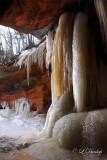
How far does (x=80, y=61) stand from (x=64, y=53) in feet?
1.87

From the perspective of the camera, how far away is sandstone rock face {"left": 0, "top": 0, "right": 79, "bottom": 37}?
2498 millimetres

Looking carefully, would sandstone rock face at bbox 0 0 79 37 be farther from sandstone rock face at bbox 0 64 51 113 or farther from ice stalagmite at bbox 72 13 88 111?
sandstone rock face at bbox 0 64 51 113

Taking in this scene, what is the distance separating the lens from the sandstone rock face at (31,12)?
250 cm

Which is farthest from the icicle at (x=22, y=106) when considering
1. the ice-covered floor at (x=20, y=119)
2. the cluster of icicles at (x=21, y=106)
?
the ice-covered floor at (x=20, y=119)

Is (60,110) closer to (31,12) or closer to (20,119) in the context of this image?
(31,12)

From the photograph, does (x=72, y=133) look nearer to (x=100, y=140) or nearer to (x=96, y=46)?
(x=100, y=140)

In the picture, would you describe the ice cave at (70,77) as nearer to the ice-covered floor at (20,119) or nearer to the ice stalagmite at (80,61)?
the ice stalagmite at (80,61)

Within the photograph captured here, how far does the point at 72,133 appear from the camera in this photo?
218cm

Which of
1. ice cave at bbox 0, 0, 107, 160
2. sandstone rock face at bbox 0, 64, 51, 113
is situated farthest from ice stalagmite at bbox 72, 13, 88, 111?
sandstone rock face at bbox 0, 64, 51, 113

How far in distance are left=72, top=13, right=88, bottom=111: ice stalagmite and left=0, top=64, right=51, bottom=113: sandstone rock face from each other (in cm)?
309

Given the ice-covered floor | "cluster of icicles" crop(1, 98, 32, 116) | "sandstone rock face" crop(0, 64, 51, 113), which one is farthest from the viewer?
"cluster of icicles" crop(1, 98, 32, 116)

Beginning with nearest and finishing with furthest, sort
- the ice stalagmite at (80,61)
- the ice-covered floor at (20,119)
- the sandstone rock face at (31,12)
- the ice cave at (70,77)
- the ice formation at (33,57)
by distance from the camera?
1. the ice cave at (70,77)
2. the sandstone rock face at (31,12)
3. the ice stalagmite at (80,61)
4. the ice formation at (33,57)
5. the ice-covered floor at (20,119)

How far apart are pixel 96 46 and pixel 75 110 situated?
1629 mm

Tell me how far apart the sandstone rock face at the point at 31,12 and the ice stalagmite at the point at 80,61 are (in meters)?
0.47
